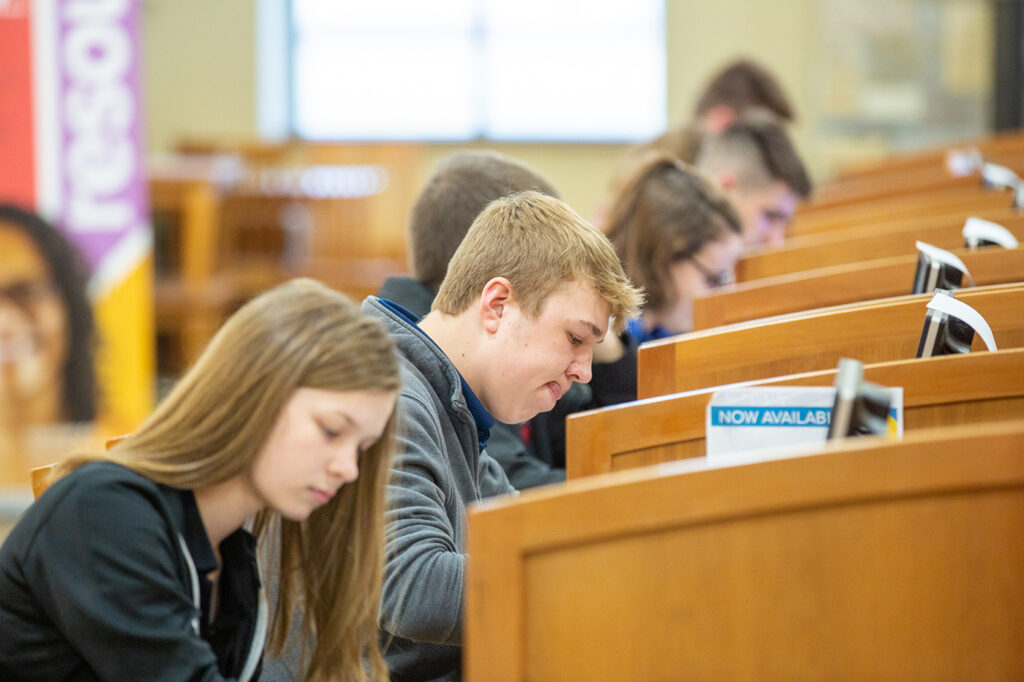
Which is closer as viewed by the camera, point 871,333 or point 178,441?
point 178,441

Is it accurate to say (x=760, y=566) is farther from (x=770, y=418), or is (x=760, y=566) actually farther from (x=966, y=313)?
(x=966, y=313)

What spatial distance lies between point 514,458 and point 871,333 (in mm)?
626

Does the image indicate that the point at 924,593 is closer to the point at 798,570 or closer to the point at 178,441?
the point at 798,570

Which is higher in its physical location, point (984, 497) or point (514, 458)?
point (984, 497)

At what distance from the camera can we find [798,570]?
34.7 inches

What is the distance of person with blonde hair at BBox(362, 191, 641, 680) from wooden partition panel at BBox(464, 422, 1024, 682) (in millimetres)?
391

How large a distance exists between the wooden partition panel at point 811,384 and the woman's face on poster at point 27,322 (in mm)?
2522

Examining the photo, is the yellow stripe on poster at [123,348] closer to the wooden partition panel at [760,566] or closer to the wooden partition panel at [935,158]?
the wooden partition panel at [935,158]

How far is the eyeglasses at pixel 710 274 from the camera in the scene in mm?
2275

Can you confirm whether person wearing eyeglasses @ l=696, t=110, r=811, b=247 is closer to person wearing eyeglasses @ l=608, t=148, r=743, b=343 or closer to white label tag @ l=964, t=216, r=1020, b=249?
person wearing eyeglasses @ l=608, t=148, r=743, b=343

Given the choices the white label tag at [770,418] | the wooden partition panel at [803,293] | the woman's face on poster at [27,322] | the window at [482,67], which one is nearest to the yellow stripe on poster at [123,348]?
the woman's face on poster at [27,322]

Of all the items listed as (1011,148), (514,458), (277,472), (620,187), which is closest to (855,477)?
(277,472)

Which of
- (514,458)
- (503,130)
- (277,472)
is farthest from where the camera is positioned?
(503,130)

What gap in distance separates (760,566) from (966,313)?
20.7 inches
